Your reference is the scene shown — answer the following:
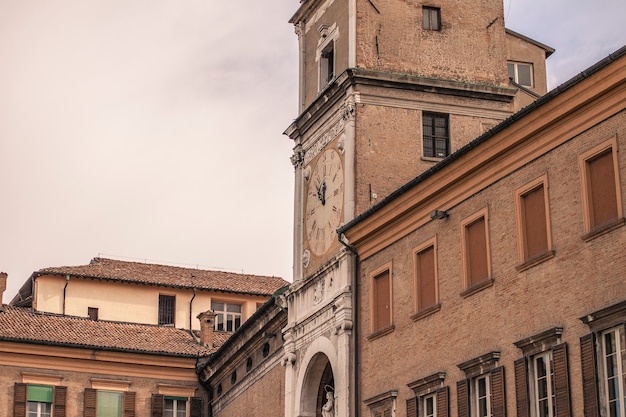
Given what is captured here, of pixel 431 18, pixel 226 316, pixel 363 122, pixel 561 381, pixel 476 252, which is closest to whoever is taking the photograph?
pixel 561 381

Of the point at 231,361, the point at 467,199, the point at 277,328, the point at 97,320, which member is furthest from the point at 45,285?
the point at 467,199

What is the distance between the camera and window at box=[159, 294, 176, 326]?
63.2m

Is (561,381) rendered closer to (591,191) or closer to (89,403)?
(591,191)

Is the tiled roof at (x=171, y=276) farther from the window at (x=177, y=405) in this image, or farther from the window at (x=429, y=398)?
the window at (x=429, y=398)

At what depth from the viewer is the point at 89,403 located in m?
53.3

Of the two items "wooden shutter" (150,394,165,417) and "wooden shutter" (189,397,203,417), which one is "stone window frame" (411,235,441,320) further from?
"wooden shutter" (150,394,165,417)

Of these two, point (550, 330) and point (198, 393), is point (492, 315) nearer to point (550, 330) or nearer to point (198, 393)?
point (550, 330)

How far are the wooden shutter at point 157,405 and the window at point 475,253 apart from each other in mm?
25560

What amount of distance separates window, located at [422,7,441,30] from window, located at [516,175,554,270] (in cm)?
1233

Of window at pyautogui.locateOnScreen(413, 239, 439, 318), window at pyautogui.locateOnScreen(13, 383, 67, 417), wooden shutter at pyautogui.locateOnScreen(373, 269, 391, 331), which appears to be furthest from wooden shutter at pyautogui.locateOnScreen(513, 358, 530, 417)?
window at pyautogui.locateOnScreen(13, 383, 67, 417)

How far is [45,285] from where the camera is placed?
62.2 meters

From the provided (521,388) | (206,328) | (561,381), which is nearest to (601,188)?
(561,381)

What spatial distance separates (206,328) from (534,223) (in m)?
30.6

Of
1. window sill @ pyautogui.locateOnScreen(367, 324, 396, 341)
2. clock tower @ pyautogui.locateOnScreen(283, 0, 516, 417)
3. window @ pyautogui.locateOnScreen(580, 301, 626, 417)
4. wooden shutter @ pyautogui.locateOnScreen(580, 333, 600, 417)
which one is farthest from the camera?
clock tower @ pyautogui.locateOnScreen(283, 0, 516, 417)
